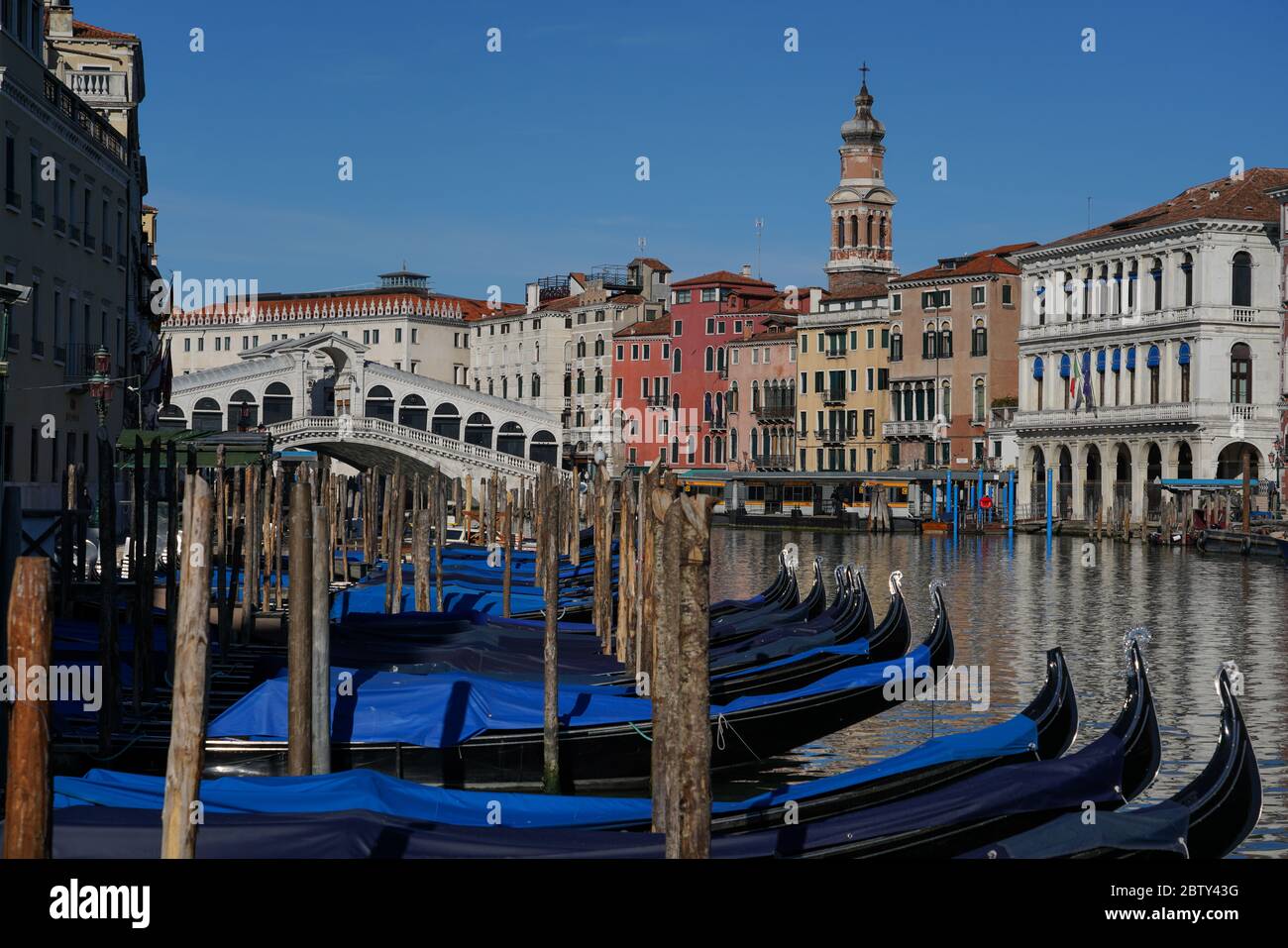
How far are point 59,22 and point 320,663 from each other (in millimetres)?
24402

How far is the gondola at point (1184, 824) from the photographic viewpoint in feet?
21.5

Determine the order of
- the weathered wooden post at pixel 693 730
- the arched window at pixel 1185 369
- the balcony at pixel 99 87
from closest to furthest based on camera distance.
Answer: the weathered wooden post at pixel 693 730 → the balcony at pixel 99 87 → the arched window at pixel 1185 369

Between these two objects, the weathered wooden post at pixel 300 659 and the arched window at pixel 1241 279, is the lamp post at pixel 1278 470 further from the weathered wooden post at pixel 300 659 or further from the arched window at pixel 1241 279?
the weathered wooden post at pixel 300 659

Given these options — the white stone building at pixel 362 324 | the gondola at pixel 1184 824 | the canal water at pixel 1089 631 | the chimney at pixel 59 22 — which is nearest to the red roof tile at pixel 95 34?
the chimney at pixel 59 22

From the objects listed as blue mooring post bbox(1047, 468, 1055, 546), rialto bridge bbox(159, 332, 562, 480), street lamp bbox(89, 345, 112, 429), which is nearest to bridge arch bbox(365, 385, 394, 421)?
rialto bridge bbox(159, 332, 562, 480)

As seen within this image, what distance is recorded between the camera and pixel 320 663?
344 inches

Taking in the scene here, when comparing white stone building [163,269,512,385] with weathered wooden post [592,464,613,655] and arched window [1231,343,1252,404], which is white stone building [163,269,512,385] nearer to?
arched window [1231,343,1252,404]

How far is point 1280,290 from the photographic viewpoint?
39375 millimetres

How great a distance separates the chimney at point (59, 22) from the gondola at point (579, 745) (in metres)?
22.9

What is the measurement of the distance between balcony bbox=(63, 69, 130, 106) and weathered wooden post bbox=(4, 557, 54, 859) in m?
26.2

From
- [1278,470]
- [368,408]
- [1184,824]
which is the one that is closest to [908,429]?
[1278,470]

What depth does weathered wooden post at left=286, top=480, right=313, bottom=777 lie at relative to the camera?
8492mm
